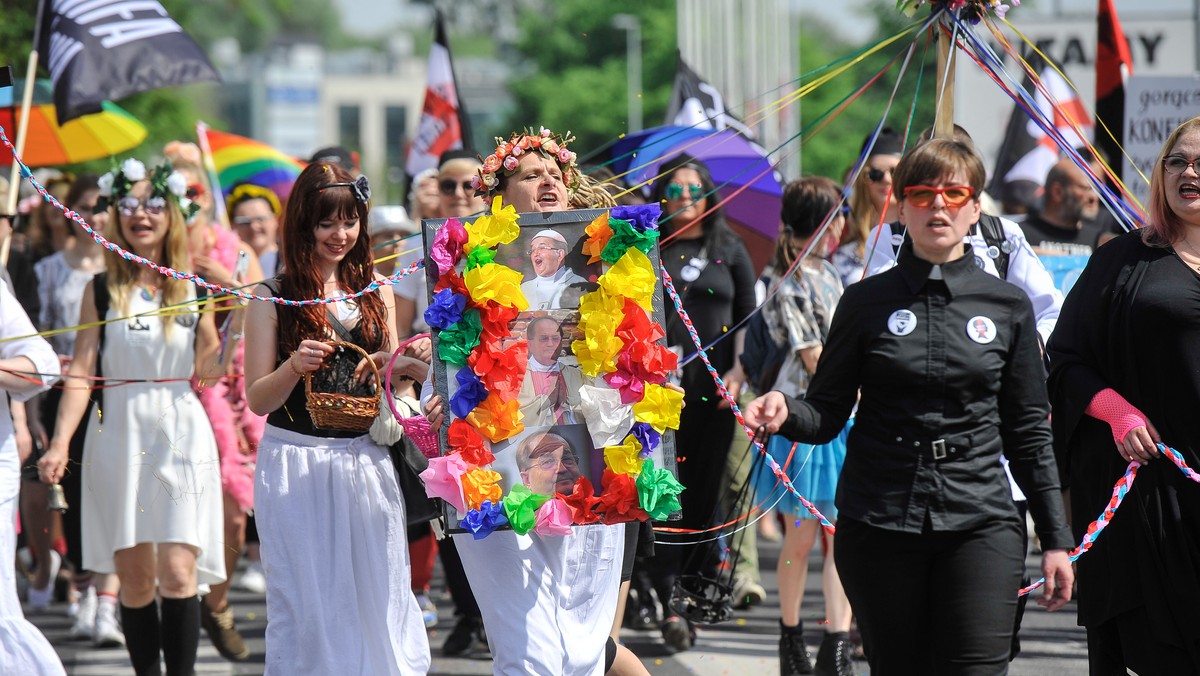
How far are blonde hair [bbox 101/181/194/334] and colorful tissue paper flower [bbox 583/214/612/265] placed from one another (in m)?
2.67

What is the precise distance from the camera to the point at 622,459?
15.0ft

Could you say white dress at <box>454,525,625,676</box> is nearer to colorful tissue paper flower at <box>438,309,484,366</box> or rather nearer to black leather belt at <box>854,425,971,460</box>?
colorful tissue paper flower at <box>438,309,484,366</box>

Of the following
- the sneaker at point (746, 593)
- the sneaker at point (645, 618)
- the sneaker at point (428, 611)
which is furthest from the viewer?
the sneaker at point (428, 611)

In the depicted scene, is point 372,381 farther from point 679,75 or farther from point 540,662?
point 679,75

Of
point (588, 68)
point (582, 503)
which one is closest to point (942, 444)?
point (582, 503)

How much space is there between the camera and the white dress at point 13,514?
5.40 m

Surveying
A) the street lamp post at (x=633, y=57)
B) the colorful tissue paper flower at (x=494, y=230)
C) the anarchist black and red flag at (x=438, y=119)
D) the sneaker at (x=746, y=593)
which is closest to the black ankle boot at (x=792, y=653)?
the sneaker at (x=746, y=593)

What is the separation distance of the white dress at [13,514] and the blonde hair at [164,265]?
79 cm

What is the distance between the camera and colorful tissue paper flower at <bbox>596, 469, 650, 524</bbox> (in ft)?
14.9

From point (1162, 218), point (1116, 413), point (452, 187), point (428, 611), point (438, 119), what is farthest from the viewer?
point (438, 119)

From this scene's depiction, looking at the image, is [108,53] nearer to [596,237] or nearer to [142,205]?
[142,205]

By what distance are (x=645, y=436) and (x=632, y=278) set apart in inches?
18.6

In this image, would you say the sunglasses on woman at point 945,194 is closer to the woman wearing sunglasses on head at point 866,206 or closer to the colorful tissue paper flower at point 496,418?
the colorful tissue paper flower at point 496,418

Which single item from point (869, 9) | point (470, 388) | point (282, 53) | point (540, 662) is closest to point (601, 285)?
point (470, 388)
